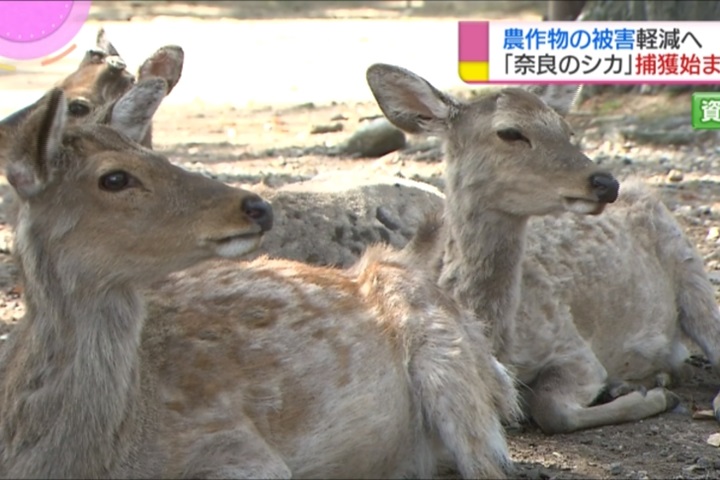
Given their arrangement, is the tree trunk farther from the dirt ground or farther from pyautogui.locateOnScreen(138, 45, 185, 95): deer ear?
pyautogui.locateOnScreen(138, 45, 185, 95): deer ear

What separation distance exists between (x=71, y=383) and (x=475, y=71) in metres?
6.81

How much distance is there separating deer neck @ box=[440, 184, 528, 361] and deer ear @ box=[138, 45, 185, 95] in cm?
166

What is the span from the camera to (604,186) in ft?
21.8

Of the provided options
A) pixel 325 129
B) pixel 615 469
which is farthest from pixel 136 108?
pixel 325 129

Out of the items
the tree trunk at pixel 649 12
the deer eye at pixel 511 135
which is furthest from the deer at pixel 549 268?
the tree trunk at pixel 649 12

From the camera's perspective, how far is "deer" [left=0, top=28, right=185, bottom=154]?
7.69m

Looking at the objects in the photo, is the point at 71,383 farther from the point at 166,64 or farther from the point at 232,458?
the point at 166,64

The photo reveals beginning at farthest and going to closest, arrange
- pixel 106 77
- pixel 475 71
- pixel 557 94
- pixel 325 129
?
1. pixel 325 129
2. pixel 475 71
3. pixel 106 77
4. pixel 557 94

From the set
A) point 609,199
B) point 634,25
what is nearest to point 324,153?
point 634,25

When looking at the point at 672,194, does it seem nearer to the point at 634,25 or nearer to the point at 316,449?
the point at 634,25

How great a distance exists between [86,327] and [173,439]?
18.9 inches

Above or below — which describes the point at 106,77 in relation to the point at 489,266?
above
